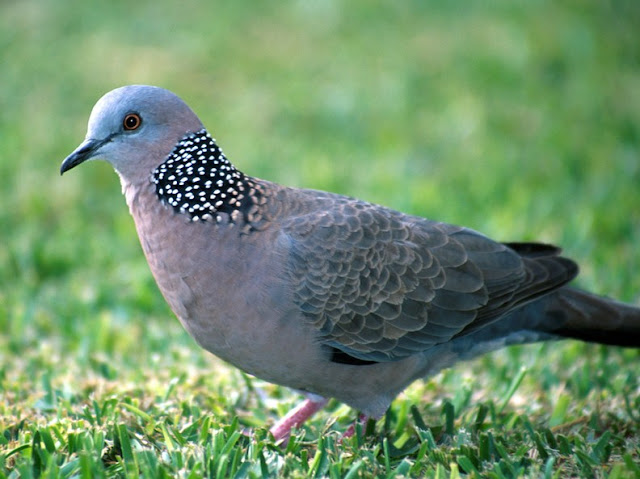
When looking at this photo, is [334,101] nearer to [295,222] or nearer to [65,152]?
[65,152]

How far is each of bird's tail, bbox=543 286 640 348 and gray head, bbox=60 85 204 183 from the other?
2214 millimetres

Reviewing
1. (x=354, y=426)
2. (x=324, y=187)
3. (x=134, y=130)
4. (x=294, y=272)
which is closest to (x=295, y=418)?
(x=354, y=426)

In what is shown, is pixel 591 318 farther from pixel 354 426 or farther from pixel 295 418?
pixel 295 418

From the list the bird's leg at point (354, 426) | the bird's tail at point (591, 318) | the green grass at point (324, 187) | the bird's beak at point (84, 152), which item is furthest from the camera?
the bird's tail at point (591, 318)

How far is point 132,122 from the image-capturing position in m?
3.88

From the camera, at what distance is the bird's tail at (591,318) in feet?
14.3

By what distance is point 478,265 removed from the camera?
4.26 meters

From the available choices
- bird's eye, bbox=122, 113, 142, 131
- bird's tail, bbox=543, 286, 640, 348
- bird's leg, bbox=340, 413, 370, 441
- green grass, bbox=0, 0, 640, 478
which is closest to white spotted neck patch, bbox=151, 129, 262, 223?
bird's eye, bbox=122, 113, 142, 131

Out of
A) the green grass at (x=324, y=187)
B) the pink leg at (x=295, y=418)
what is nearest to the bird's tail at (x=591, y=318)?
the green grass at (x=324, y=187)

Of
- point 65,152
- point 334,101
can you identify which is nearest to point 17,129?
point 65,152

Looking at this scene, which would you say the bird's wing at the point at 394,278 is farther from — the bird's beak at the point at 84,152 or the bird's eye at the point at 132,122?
the bird's beak at the point at 84,152

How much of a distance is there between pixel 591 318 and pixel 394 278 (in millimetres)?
1182

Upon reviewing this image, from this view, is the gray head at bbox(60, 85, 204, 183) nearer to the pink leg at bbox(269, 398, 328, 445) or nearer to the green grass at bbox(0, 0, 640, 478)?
the green grass at bbox(0, 0, 640, 478)

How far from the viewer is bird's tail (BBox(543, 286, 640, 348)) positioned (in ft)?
14.3
